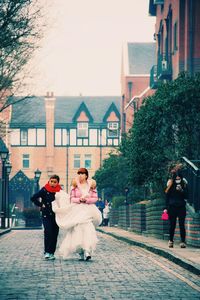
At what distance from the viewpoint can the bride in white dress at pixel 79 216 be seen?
52.7 ft

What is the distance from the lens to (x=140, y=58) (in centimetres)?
8544

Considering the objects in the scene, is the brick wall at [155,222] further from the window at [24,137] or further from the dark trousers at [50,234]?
the window at [24,137]

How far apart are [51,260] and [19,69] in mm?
23360

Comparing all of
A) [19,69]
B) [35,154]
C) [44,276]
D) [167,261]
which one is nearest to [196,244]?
[167,261]

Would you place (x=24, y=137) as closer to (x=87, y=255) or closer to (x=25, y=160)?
(x=25, y=160)

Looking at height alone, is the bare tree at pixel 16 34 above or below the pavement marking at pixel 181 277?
above

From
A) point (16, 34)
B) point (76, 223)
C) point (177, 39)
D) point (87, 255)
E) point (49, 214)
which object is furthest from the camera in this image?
point (177, 39)

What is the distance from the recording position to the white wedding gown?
16047mm

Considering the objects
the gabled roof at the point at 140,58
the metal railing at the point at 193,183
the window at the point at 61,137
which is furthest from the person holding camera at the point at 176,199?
the window at the point at 61,137

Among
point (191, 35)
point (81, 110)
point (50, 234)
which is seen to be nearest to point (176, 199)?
point (50, 234)

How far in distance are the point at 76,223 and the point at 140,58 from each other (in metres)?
70.2

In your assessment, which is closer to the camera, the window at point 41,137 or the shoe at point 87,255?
the shoe at point 87,255

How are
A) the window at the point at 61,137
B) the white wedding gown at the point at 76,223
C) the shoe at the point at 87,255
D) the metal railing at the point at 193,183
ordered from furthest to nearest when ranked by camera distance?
1. the window at the point at 61,137
2. the metal railing at the point at 193,183
3. the white wedding gown at the point at 76,223
4. the shoe at the point at 87,255

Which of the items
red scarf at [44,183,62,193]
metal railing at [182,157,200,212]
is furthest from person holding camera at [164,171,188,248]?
red scarf at [44,183,62,193]
